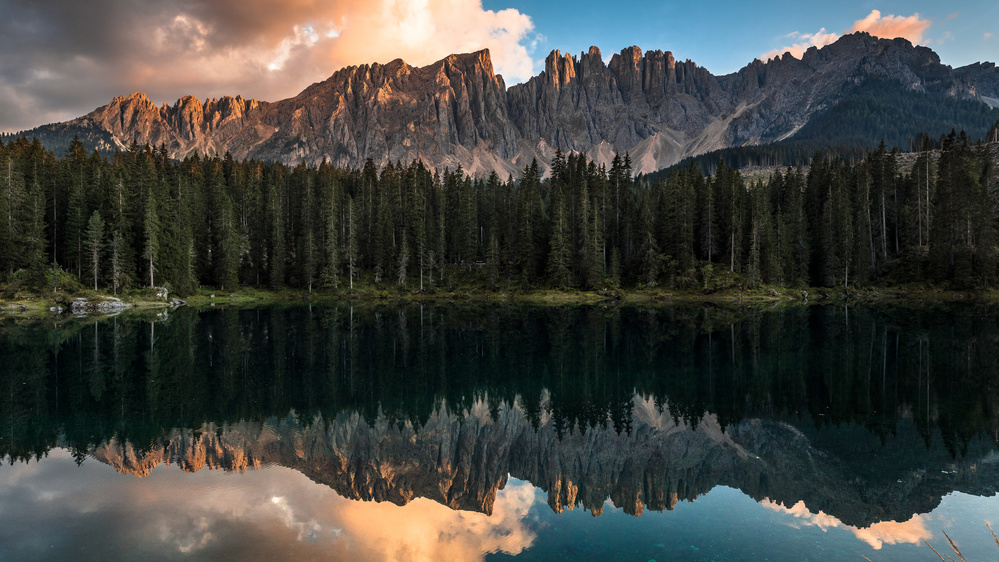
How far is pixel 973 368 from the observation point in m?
27.5

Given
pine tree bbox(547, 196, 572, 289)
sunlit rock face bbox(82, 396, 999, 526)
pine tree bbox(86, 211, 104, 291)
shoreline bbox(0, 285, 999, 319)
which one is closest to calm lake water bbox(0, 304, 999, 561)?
sunlit rock face bbox(82, 396, 999, 526)

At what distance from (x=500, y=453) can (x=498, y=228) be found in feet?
273

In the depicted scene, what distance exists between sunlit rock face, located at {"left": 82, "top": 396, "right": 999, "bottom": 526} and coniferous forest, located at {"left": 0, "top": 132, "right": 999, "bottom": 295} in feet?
217

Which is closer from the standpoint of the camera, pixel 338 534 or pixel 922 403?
pixel 338 534

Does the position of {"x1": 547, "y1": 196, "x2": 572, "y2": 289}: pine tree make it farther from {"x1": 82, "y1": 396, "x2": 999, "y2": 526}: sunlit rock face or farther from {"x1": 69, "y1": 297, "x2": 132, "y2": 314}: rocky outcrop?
{"x1": 82, "y1": 396, "x2": 999, "y2": 526}: sunlit rock face

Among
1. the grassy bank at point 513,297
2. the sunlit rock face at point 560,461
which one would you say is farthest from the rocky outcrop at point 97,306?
the sunlit rock face at point 560,461

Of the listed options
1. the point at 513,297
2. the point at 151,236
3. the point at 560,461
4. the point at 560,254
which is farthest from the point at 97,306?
the point at 560,461

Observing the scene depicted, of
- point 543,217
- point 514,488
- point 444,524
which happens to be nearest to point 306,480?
point 444,524

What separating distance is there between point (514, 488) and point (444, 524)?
2.73m

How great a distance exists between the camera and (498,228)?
325ft

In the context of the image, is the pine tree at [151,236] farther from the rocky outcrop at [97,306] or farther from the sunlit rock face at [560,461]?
the sunlit rock face at [560,461]

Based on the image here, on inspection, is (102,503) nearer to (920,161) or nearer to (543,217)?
(543,217)

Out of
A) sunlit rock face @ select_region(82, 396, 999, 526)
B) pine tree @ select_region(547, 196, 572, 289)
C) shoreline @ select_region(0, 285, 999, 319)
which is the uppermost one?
pine tree @ select_region(547, 196, 572, 289)

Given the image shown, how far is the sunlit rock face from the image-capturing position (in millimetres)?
13938
